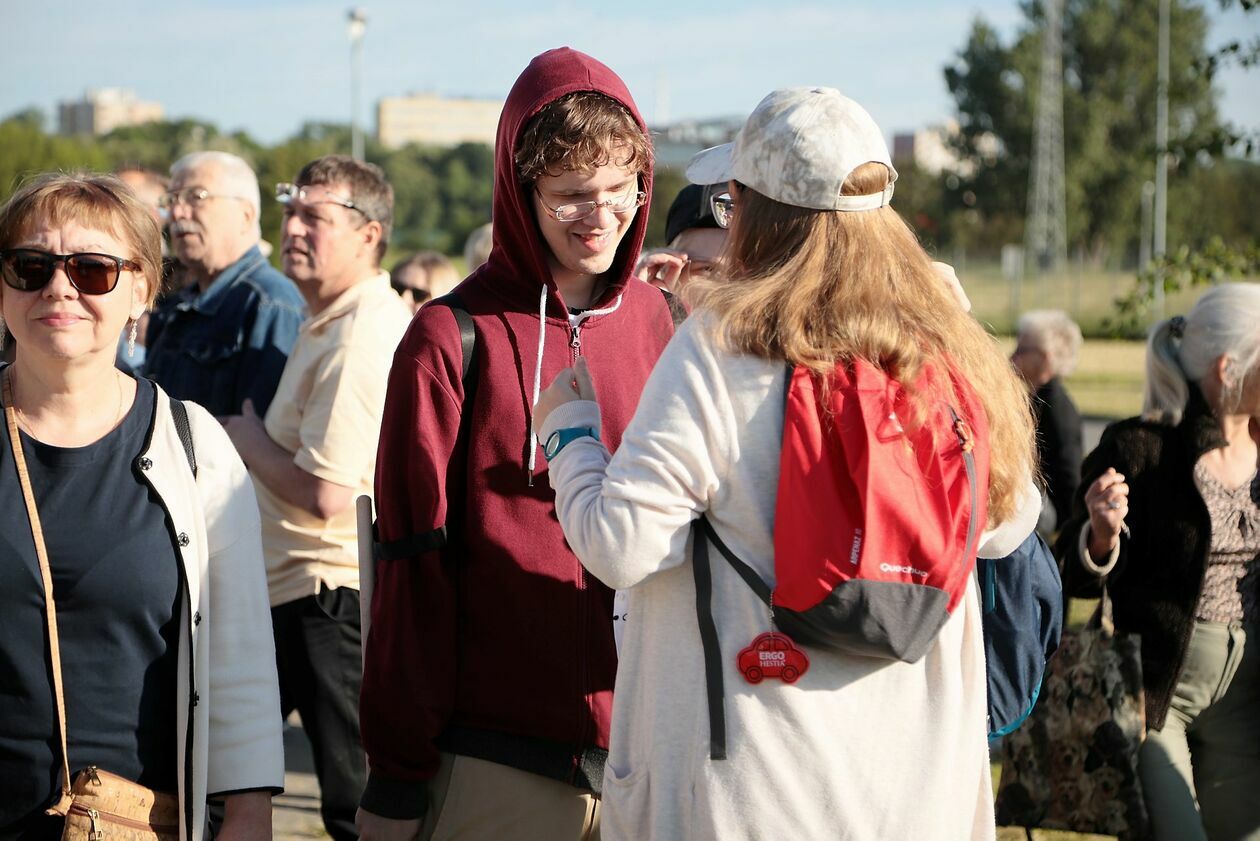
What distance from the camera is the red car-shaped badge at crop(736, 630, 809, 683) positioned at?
1.98 meters

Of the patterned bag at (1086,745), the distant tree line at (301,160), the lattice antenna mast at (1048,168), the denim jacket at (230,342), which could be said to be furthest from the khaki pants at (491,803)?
the lattice antenna mast at (1048,168)

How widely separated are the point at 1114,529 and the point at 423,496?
2.13m

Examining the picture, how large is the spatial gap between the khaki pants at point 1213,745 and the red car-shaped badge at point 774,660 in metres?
2.28

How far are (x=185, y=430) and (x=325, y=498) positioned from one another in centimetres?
170

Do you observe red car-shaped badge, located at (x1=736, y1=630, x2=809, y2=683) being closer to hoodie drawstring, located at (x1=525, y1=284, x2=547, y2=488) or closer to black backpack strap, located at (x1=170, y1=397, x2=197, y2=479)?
hoodie drawstring, located at (x1=525, y1=284, x2=547, y2=488)

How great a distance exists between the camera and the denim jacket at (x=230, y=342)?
464 centimetres

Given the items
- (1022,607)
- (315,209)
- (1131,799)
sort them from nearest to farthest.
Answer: (1022,607) < (1131,799) < (315,209)

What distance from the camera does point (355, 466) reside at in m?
4.12

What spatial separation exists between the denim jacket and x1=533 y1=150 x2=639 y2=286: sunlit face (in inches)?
88.8

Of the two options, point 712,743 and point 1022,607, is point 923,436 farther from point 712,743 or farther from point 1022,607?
point 1022,607

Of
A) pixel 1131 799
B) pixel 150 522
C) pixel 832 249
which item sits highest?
pixel 832 249

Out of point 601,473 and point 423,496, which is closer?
point 601,473

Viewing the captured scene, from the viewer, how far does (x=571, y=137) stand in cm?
254

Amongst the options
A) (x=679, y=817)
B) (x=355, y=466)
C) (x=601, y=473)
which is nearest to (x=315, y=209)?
(x=355, y=466)
